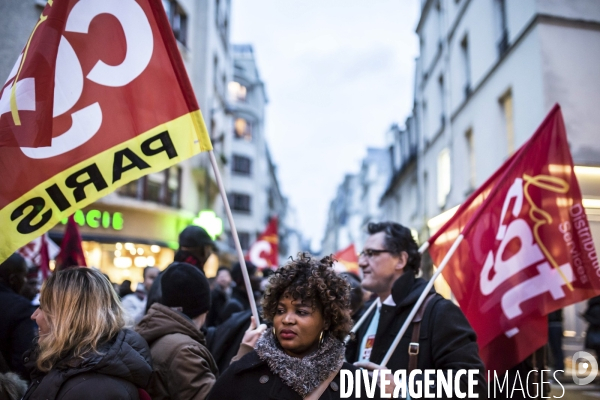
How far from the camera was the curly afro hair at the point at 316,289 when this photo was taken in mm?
2604

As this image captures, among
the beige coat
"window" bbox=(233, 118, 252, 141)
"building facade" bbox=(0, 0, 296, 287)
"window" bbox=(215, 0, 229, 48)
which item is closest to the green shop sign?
"building facade" bbox=(0, 0, 296, 287)

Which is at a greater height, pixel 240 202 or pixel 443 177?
pixel 240 202

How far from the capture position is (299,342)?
252 cm

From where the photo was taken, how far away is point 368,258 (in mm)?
3771

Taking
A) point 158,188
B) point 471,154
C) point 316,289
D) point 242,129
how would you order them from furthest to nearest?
point 242,129 → point 158,188 → point 471,154 → point 316,289

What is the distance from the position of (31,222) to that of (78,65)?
1053 mm

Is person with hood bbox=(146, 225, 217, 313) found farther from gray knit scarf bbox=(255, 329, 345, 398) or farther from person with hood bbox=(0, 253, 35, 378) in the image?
gray knit scarf bbox=(255, 329, 345, 398)

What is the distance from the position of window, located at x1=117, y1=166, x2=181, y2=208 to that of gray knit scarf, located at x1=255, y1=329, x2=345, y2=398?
17025 millimetres

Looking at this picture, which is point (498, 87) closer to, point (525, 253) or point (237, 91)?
point (525, 253)

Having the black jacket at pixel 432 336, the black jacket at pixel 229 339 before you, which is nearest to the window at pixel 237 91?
the black jacket at pixel 229 339

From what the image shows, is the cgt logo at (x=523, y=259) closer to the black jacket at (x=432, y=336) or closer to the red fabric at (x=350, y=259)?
the black jacket at (x=432, y=336)

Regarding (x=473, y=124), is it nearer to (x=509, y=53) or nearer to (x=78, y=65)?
(x=509, y=53)

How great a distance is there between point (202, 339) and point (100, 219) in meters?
15.7

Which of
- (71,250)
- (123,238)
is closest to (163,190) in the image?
(123,238)
